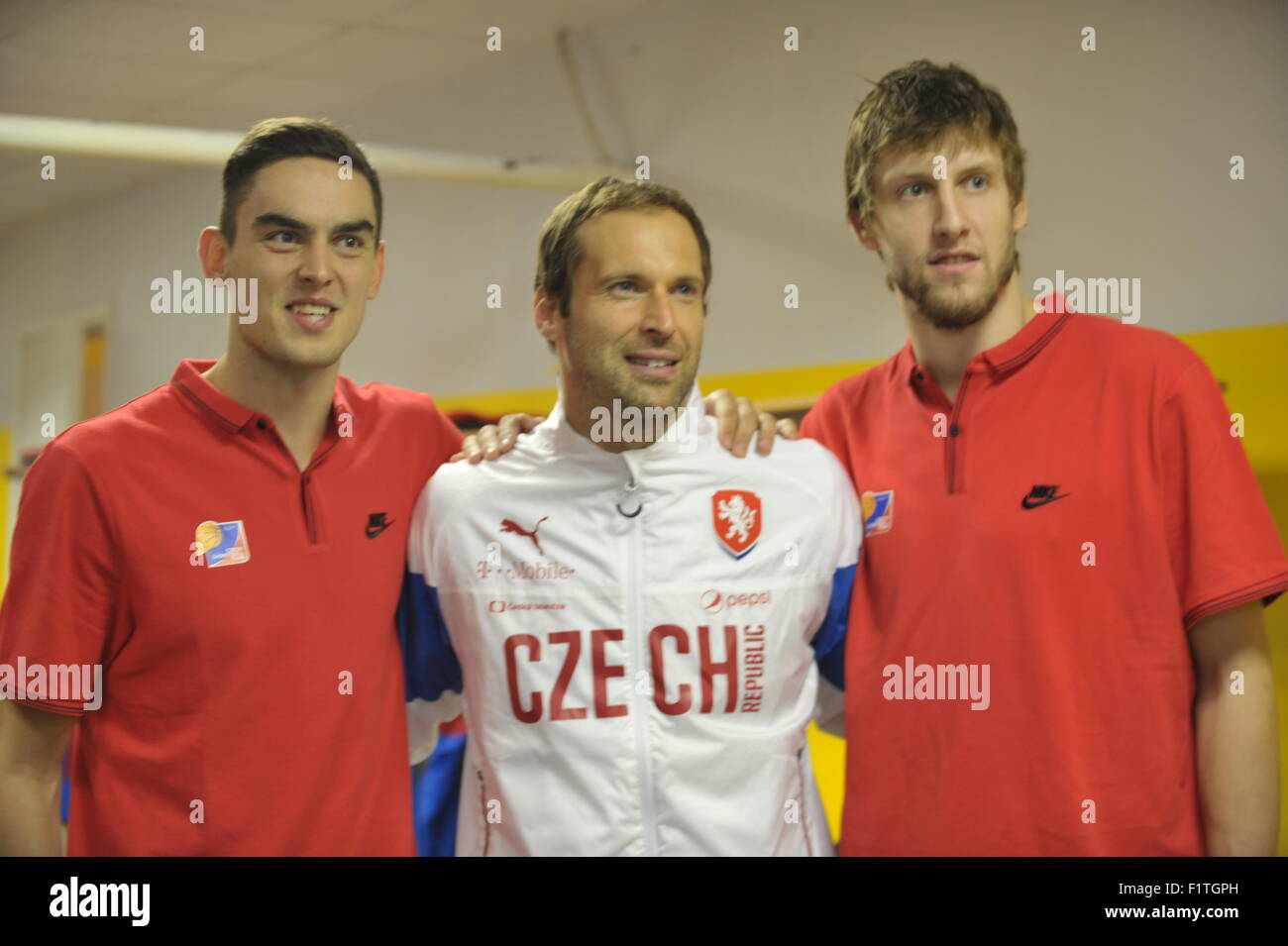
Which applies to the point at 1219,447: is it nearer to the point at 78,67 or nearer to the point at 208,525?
the point at 208,525

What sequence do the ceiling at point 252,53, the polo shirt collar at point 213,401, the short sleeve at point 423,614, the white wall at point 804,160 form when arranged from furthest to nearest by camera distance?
1. the ceiling at point 252,53
2. the white wall at point 804,160
3. the short sleeve at point 423,614
4. the polo shirt collar at point 213,401

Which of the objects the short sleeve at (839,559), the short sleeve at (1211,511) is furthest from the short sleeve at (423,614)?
the short sleeve at (1211,511)

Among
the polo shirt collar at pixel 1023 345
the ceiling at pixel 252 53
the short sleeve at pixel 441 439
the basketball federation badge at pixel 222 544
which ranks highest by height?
the ceiling at pixel 252 53

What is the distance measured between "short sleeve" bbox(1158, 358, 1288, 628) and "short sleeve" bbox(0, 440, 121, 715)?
65.9 inches

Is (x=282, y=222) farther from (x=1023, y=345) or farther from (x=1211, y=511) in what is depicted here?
(x=1211, y=511)

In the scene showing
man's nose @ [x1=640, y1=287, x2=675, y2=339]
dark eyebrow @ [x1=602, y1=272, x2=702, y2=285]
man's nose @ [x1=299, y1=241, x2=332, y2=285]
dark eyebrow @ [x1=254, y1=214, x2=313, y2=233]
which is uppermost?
dark eyebrow @ [x1=254, y1=214, x2=313, y2=233]

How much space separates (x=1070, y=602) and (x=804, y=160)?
2.75m

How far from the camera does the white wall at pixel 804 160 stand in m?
3.26

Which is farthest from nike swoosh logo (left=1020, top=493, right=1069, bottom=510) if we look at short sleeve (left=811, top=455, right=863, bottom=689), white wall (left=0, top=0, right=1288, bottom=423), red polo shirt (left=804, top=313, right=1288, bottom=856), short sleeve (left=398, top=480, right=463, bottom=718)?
white wall (left=0, top=0, right=1288, bottom=423)

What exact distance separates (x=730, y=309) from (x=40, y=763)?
3.22m

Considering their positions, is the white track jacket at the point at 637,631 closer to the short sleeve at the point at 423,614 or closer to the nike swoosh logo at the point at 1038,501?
the short sleeve at the point at 423,614

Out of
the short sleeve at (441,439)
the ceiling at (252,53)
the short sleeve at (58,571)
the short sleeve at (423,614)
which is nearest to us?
the short sleeve at (58,571)

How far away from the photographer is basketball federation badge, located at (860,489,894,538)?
202cm

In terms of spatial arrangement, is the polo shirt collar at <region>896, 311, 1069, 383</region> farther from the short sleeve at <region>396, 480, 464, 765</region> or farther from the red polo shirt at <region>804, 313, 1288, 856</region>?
the short sleeve at <region>396, 480, 464, 765</region>
